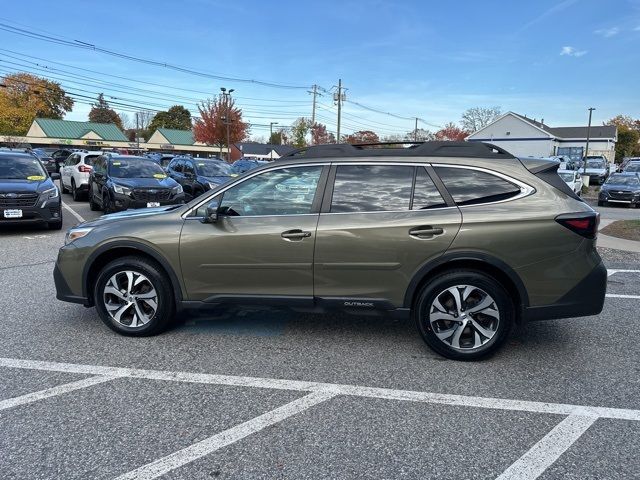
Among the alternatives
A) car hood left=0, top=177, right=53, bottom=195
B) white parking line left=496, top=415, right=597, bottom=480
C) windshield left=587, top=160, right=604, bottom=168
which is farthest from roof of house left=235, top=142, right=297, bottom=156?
white parking line left=496, top=415, right=597, bottom=480

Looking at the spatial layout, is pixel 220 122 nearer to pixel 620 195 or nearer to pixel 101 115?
pixel 620 195

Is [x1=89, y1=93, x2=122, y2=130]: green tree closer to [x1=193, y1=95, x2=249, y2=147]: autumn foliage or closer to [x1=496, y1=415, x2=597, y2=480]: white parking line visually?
[x1=193, y1=95, x2=249, y2=147]: autumn foliage

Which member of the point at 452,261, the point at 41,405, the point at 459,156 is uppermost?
the point at 459,156

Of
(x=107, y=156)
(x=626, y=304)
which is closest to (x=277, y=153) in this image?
(x=107, y=156)

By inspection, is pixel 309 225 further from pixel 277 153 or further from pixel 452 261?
pixel 277 153

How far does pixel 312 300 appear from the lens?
411 cm

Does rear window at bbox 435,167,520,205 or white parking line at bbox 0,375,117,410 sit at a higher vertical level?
rear window at bbox 435,167,520,205

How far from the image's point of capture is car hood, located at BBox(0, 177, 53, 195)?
31.3 feet

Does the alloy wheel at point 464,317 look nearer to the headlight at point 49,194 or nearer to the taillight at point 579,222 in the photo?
the taillight at point 579,222

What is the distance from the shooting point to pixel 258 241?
161 inches

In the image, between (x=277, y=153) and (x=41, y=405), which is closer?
(x=41, y=405)

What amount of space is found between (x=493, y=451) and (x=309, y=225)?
7.14 feet

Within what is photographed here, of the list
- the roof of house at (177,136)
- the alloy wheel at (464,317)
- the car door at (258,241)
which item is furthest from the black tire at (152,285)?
the roof of house at (177,136)

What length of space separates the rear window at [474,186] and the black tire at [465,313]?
24.4 inches
